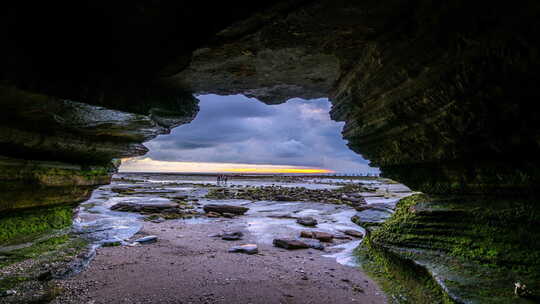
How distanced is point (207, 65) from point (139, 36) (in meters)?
1.01

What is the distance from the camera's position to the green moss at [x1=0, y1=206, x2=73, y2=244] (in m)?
4.82

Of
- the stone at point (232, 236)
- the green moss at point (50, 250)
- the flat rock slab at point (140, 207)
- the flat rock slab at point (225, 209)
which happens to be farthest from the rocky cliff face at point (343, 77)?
the flat rock slab at point (225, 209)

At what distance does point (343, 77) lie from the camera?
4566mm

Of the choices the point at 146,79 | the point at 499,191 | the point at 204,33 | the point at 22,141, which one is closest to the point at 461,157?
the point at 499,191

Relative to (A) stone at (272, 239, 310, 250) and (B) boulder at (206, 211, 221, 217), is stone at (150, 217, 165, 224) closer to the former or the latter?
(B) boulder at (206, 211, 221, 217)

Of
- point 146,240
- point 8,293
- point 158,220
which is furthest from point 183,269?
point 158,220

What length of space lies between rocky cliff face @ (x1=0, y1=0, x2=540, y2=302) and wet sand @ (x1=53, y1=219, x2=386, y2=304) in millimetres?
1079

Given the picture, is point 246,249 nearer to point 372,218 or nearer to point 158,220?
point 372,218

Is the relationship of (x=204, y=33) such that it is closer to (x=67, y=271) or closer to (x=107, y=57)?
(x=107, y=57)

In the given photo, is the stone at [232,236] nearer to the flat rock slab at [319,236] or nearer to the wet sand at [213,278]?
the wet sand at [213,278]

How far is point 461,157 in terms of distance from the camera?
326 cm

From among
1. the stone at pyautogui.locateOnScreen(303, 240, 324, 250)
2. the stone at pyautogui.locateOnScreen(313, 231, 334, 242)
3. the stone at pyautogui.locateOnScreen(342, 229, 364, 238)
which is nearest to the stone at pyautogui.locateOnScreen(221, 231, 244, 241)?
the stone at pyautogui.locateOnScreen(303, 240, 324, 250)

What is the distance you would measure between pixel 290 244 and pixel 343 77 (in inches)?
138

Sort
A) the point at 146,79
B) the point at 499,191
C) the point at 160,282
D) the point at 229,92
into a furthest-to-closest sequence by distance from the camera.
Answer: the point at 229,92 → the point at 146,79 → the point at 160,282 → the point at 499,191
